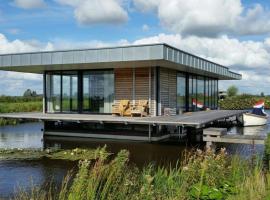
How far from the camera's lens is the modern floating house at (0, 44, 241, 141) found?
1521cm

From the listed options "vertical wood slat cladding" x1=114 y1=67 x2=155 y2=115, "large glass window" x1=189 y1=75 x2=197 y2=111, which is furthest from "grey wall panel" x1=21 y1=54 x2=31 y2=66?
"large glass window" x1=189 y1=75 x2=197 y2=111

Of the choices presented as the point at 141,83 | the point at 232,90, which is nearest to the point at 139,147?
the point at 141,83

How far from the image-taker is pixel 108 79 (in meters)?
18.0

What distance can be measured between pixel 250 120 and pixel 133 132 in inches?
450

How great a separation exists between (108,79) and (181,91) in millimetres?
4476

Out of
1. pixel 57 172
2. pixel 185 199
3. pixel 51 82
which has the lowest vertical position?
pixel 57 172

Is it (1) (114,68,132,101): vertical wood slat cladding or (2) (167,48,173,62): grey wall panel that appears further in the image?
(1) (114,68,132,101): vertical wood slat cladding

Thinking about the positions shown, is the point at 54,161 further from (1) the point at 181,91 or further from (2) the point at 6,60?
(1) the point at 181,91

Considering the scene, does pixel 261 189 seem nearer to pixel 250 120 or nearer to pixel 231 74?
pixel 250 120

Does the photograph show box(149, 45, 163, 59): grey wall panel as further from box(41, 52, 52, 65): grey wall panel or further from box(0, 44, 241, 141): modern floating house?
box(41, 52, 52, 65): grey wall panel

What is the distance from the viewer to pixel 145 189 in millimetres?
4488

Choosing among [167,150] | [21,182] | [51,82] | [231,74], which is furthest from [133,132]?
[231,74]

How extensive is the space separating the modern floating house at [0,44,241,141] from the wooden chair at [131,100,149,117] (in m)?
0.20

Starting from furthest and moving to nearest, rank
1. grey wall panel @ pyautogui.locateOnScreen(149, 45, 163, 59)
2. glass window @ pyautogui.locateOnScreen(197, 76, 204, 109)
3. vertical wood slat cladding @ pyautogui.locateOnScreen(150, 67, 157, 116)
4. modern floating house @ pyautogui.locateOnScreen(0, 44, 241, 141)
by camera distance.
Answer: glass window @ pyautogui.locateOnScreen(197, 76, 204, 109) → vertical wood slat cladding @ pyautogui.locateOnScreen(150, 67, 157, 116) → modern floating house @ pyautogui.locateOnScreen(0, 44, 241, 141) → grey wall panel @ pyautogui.locateOnScreen(149, 45, 163, 59)
